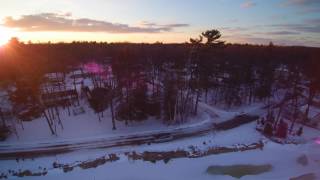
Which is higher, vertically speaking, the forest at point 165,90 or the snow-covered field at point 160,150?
the forest at point 165,90

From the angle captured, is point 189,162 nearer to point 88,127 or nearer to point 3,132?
point 88,127

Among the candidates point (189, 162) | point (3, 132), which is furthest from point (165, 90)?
point (3, 132)

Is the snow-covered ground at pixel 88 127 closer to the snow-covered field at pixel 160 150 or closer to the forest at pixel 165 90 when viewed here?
the snow-covered field at pixel 160 150

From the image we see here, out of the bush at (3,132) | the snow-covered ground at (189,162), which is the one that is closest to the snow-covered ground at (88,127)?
the bush at (3,132)

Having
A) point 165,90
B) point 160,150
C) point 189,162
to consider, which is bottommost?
point 160,150

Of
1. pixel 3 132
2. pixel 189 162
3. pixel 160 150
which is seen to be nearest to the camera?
pixel 189 162

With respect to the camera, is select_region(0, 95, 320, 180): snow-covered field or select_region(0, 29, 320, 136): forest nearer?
select_region(0, 95, 320, 180): snow-covered field

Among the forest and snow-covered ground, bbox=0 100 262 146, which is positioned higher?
the forest

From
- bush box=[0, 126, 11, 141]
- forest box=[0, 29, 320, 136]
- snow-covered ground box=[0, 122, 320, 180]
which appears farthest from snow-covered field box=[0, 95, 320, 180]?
forest box=[0, 29, 320, 136]

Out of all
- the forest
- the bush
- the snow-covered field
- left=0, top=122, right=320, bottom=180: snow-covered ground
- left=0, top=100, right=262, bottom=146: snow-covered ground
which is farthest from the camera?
the forest

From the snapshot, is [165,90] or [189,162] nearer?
[189,162]

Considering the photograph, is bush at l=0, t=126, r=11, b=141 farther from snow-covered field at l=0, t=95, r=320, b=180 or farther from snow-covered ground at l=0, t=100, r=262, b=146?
→ snow-covered field at l=0, t=95, r=320, b=180
